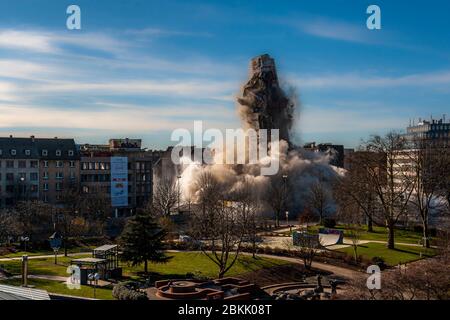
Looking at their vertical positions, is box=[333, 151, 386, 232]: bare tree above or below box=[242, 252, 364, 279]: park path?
above

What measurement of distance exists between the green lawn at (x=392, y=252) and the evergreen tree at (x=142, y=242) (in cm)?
1512

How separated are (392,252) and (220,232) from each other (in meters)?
13.8

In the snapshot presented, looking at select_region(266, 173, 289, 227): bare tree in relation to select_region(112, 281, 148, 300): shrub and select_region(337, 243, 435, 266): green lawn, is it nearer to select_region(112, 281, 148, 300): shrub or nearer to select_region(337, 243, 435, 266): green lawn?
select_region(337, 243, 435, 266): green lawn

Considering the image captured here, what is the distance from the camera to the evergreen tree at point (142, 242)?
35344 mm

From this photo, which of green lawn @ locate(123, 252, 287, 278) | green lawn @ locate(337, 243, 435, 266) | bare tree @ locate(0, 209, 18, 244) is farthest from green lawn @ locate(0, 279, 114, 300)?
green lawn @ locate(337, 243, 435, 266)

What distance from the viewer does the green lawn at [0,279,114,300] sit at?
28.0m

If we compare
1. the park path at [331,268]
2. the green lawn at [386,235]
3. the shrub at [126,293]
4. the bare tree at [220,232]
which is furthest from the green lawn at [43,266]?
the green lawn at [386,235]

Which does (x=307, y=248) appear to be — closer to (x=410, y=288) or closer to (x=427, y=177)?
(x=427, y=177)

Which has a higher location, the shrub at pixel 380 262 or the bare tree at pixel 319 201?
the bare tree at pixel 319 201

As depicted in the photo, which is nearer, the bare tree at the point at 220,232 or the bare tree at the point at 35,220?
the bare tree at the point at 220,232

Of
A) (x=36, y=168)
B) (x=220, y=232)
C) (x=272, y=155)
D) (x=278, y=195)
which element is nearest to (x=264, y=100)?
(x=272, y=155)

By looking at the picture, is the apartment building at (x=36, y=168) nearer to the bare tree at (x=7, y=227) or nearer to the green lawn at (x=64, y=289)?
the bare tree at (x=7, y=227)
